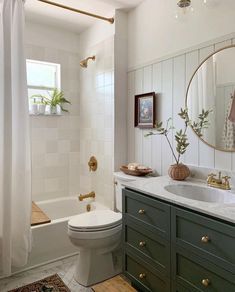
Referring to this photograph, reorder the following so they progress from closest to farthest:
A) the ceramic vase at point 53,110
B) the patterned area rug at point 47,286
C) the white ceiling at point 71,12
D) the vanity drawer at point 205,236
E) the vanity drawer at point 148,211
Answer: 1. the vanity drawer at point 205,236
2. the vanity drawer at point 148,211
3. the patterned area rug at point 47,286
4. the white ceiling at point 71,12
5. the ceramic vase at point 53,110

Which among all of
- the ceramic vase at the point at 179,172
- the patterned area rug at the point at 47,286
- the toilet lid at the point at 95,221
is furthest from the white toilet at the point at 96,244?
the ceramic vase at the point at 179,172

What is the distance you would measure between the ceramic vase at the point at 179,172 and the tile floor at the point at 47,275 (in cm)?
113

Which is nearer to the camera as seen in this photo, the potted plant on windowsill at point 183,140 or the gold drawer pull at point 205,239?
the gold drawer pull at point 205,239

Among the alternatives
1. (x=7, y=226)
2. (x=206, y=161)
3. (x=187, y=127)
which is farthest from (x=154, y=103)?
(x=7, y=226)

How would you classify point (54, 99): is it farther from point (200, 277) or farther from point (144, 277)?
point (200, 277)

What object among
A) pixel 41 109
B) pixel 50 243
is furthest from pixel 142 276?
pixel 41 109

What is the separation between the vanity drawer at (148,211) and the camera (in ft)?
4.59

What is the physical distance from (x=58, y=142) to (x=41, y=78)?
2.65 feet

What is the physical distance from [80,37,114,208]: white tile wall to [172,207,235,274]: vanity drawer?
1.31 m

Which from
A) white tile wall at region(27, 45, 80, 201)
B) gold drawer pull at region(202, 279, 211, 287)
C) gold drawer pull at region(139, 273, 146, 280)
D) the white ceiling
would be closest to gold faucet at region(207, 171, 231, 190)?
gold drawer pull at region(202, 279, 211, 287)

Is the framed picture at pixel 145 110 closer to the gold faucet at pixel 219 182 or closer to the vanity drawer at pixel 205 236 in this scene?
the gold faucet at pixel 219 182

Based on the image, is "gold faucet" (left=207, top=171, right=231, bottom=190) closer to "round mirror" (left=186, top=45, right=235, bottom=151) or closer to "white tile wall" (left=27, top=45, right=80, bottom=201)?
"round mirror" (left=186, top=45, right=235, bottom=151)

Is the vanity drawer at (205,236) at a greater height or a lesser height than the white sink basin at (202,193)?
lesser

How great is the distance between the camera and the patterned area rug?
1.92 metres
